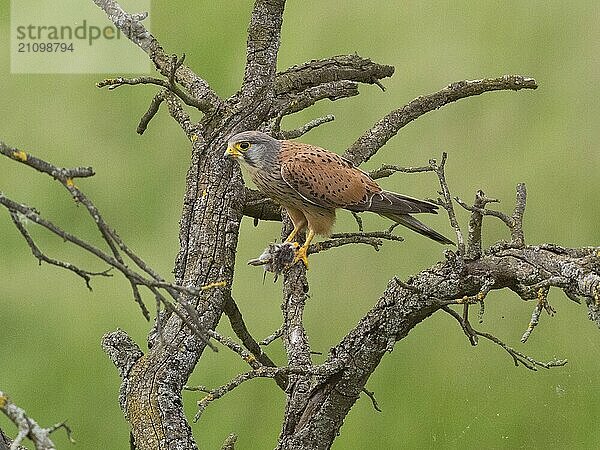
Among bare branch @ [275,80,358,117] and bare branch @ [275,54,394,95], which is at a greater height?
bare branch @ [275,54,394,95]

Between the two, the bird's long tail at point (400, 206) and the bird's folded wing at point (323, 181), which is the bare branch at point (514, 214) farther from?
the bird's folded wing at point (323, 181)

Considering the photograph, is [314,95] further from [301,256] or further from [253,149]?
[301,256]

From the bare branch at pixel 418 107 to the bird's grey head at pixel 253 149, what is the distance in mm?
406

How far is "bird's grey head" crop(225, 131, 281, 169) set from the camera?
2025mm

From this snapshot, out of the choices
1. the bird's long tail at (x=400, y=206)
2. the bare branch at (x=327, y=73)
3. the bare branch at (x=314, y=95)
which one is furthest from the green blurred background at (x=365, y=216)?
the bird's long tail at (x=400, y=206)

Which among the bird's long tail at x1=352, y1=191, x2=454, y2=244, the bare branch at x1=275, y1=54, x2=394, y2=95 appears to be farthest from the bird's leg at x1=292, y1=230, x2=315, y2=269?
the bare branch at x1=275, y1=54, x2=394, y2=95

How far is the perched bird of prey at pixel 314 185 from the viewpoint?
2.01 meters

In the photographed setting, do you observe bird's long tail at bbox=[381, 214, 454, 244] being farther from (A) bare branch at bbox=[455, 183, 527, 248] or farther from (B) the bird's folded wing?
(A) bare branch at bbox=[455, 183, 527, 248]

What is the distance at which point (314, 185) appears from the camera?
2.01m

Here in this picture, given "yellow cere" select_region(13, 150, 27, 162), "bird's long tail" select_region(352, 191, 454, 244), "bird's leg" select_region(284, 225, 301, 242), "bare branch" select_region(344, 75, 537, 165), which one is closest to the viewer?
"yellow cere" select_region(13, 150, 27, 162)

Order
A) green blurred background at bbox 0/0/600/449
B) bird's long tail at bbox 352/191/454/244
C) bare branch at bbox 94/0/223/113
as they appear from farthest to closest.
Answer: green blurred background at bbox 0/0/600/449 → bare branch at bbox 94/0/223/113 → bird's long tail at bbox 352/191/454/244

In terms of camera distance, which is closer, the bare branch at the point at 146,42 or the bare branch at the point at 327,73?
the bare branch at the point at 146,42

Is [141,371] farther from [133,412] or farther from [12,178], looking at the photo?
[12,178]

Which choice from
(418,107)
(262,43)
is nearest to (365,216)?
(418,107)
